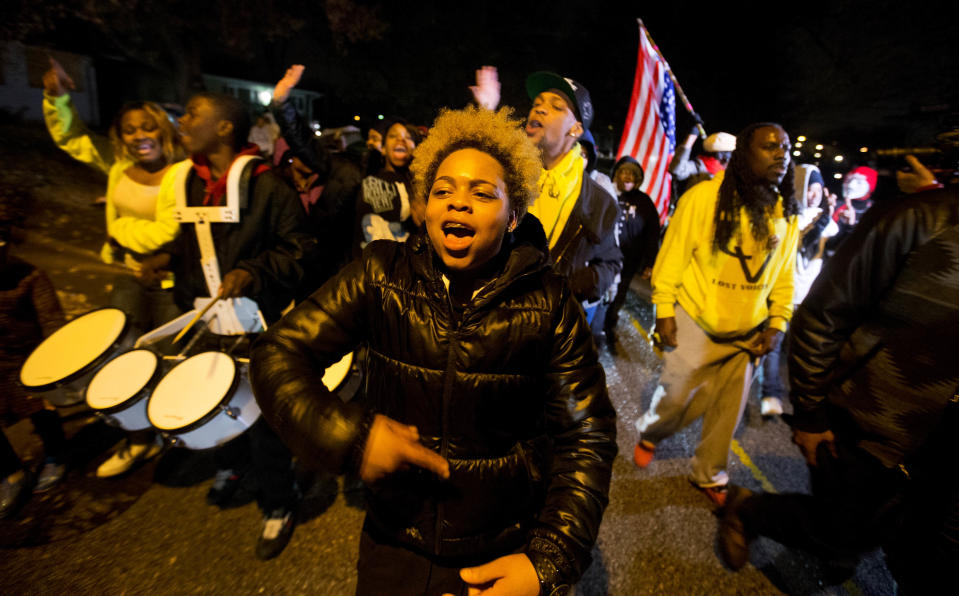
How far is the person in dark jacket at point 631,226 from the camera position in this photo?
5.65 m

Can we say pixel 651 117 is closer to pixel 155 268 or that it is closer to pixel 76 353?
pixel 155 268

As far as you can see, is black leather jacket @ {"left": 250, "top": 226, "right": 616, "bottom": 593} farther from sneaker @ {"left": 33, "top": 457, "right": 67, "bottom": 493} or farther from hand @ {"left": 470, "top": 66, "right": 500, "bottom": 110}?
sneaker @ {"left": 33, "top": 457, "right": 67, "bottom": 493}

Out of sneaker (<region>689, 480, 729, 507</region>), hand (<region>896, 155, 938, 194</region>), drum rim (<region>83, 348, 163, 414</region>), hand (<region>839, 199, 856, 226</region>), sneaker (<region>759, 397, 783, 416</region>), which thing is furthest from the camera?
hand (<region>839, 199, 856, 226</region>)

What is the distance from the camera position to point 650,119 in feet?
18.0

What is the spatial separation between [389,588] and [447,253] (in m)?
1.28

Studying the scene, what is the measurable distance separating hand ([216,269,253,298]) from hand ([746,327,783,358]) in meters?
3.48

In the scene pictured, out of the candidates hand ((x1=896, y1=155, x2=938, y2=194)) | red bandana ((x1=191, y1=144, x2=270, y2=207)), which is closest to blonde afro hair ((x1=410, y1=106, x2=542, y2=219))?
red bandana ((x1=191, y1=144, x2=270, y2=207))

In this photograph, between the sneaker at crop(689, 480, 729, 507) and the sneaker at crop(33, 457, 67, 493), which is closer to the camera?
the sneaker at crop(33, 457, 67, 493)

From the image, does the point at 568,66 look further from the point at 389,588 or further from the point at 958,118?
the point at 389,588

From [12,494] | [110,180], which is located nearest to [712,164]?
[110,180]

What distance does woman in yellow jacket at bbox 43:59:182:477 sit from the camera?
9.45 ft

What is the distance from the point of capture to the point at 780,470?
3609 mm

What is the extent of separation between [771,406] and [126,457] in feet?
19.3

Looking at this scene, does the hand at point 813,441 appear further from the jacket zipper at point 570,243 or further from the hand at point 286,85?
the hand at point 286,85
